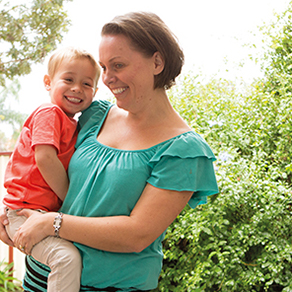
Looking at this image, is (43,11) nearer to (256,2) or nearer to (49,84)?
(256,2)

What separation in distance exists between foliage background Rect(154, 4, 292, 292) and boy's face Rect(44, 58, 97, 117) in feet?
4.05

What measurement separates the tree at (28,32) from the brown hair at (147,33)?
111 inches

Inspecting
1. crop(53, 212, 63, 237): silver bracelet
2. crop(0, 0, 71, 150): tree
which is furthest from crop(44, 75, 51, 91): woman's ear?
crop(0, 0, 71, 150): tree

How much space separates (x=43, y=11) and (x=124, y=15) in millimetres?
2893

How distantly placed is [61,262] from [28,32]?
10.7ft

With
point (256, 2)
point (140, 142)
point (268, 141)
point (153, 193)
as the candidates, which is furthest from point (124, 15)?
point (256, 2)

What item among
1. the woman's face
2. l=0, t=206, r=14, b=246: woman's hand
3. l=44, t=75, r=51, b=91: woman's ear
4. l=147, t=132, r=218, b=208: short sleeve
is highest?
the woman's face

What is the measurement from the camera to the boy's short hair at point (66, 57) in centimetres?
145

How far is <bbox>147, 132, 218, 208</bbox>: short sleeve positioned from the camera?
1.16m

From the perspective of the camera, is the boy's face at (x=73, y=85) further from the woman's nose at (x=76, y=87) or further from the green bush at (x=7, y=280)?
the green bush at (x=7, y=280)

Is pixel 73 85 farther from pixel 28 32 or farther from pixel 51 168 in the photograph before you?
pixel 28 32

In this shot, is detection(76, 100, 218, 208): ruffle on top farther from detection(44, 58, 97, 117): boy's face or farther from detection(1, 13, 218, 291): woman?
detection(44, 58, 97, 117): boy's face

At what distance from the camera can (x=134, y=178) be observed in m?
1.21

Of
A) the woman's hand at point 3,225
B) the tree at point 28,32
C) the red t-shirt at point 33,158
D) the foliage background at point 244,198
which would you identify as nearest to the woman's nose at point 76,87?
the red t-shirt at point 33,158
